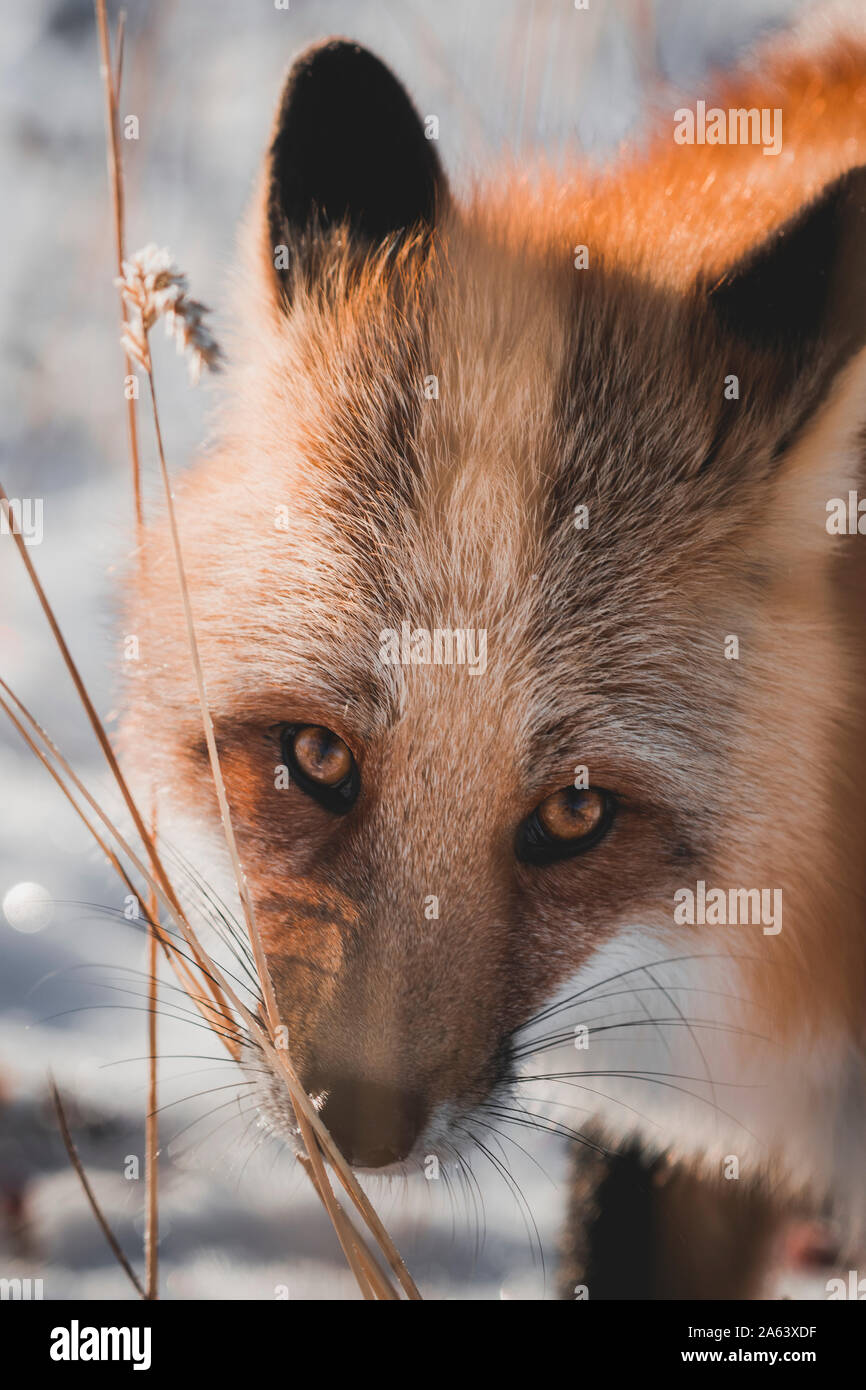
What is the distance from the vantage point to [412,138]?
1146 mm

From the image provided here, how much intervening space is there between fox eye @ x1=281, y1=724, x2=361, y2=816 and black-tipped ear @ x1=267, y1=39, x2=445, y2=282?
0.66m

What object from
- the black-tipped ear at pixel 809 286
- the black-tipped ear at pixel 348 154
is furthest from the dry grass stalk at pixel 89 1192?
the black-tipped ear at pixel 809 286

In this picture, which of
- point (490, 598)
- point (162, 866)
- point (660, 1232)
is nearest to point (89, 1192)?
point (162, 866)

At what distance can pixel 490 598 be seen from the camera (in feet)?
3.62

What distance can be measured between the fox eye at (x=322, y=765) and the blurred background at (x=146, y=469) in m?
0.32

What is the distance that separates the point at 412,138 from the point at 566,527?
0.54 meters

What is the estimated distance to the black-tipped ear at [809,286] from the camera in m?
1.06

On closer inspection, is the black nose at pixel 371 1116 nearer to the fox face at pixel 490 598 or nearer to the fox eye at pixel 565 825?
the fox face at pixel 490 598

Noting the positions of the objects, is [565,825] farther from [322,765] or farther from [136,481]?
[136,481]

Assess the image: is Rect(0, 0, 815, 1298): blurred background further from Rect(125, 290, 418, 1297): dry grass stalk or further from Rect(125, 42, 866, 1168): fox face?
Rect(125, 42, 866, 1168): fox face

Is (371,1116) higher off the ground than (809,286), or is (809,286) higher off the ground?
(809,286)

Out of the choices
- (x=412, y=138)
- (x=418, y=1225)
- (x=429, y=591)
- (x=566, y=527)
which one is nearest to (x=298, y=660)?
(x=429, y=591)

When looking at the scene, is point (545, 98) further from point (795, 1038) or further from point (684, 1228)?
point (684, 1228)

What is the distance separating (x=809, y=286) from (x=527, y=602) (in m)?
0.52
